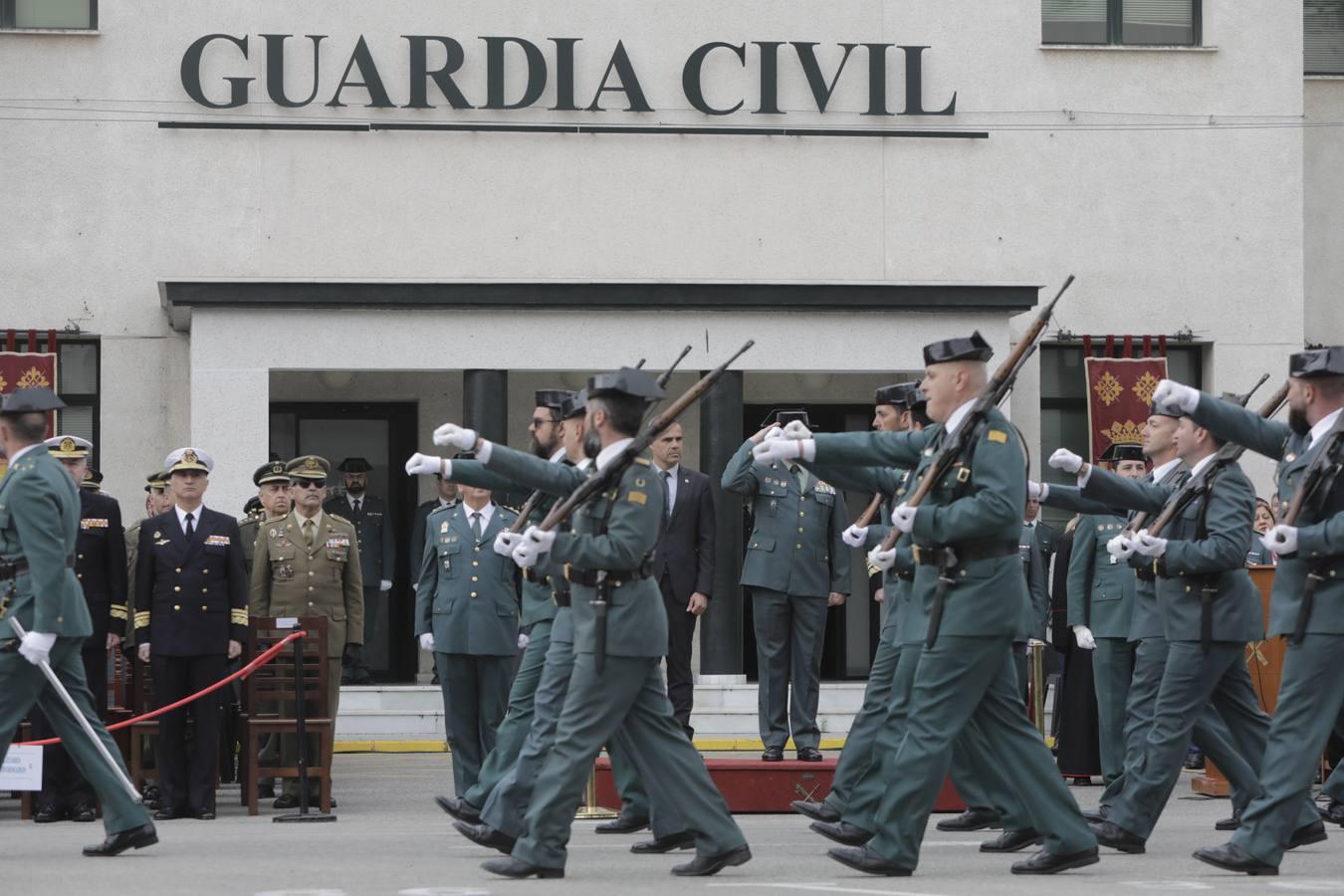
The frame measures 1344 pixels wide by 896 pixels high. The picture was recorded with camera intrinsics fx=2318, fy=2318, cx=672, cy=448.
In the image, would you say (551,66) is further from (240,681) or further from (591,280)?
(240,681)

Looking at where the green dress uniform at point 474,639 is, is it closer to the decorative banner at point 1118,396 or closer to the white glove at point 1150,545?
the white glove at point 1150,545

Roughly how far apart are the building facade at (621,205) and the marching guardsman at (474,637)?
20.9 ft

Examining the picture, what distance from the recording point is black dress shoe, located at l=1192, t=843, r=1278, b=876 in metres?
9.23

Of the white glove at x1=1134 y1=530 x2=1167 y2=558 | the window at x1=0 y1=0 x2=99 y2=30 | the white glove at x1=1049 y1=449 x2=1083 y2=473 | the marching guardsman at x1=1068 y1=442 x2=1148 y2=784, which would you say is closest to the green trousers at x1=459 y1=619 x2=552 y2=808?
the white glove at x1=1049 y1=449 x2=1083 y2=473

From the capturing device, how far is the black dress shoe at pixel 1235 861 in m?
9.23

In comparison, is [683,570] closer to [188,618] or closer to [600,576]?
[188,618]

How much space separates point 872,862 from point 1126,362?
42.2 ft

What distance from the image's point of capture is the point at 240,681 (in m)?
14.4

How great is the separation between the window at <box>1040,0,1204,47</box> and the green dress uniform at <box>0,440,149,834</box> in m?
13.8

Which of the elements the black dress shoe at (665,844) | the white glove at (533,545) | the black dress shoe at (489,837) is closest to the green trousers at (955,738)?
the black dress shoe at (665,844)

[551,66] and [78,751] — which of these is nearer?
[78,751]

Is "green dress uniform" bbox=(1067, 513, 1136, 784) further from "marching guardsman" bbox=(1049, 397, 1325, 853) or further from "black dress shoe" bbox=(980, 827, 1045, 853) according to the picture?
"black dress shoe" bbox=(980, 827, 1045, 853)

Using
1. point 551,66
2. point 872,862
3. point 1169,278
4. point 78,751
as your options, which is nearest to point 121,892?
point 78,751

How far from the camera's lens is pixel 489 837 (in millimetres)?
9992
